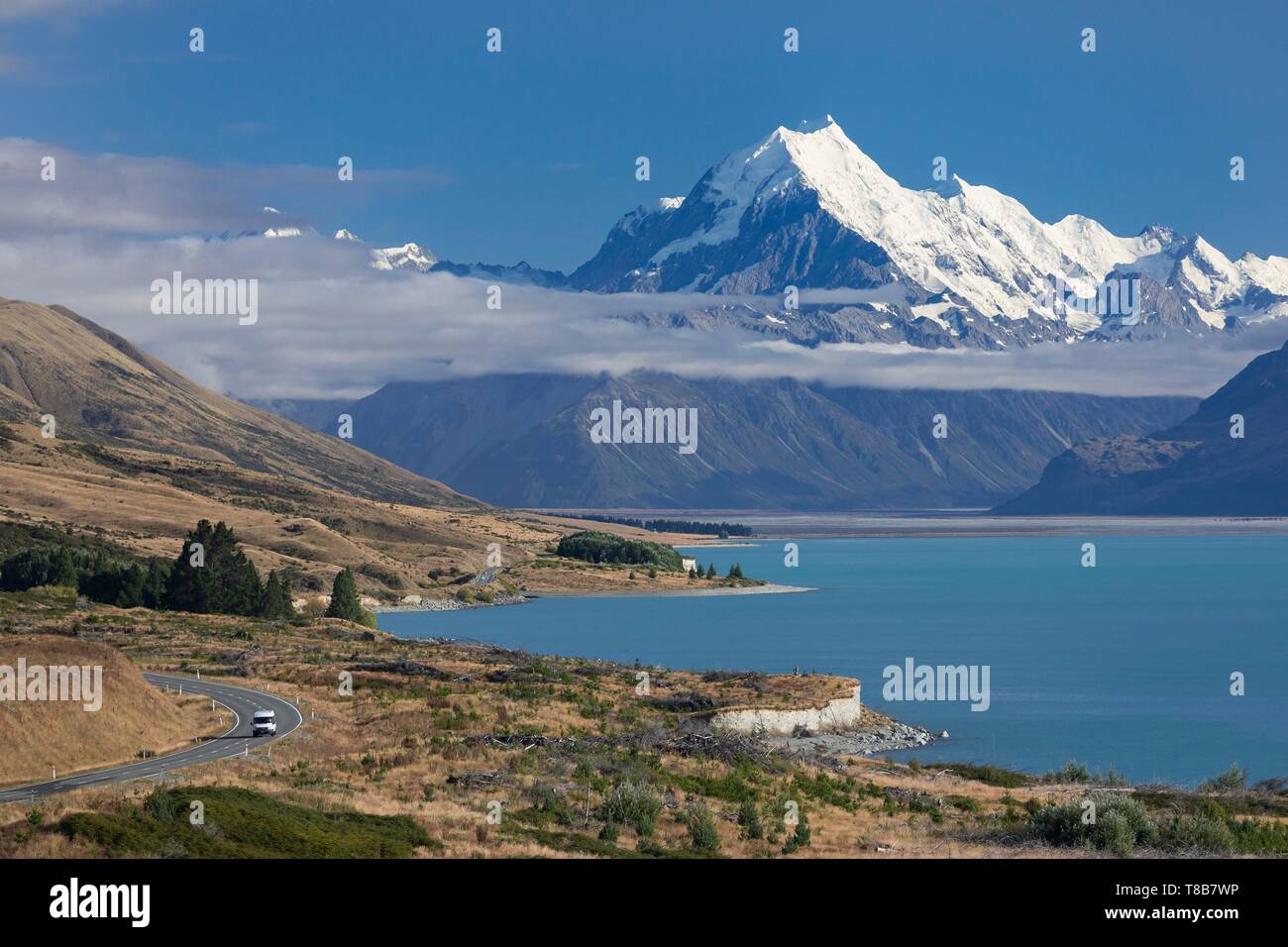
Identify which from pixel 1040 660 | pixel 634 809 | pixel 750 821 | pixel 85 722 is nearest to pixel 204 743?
pixel 85 722

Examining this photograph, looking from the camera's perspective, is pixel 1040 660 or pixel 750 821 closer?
pixel 750 821

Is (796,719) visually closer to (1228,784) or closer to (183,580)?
(1228,784)

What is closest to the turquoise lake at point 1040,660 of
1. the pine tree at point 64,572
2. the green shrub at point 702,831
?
the green shrub at point 702,831

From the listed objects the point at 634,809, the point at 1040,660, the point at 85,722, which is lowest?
the point at 1040,660

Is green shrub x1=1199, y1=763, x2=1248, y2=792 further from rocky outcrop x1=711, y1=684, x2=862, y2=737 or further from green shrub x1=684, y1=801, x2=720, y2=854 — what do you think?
green shrub x1=684, y1=801, x2=720, y2=854

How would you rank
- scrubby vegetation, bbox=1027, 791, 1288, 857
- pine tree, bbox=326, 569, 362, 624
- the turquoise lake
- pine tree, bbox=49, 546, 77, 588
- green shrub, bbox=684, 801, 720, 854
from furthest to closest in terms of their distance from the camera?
1. pine tree, bbox=326, 569, 362, 624
2. pine tree, bbox=49, 546, 77, 588
3. the turquoise lake
4. scrubby vegetation, bbox=1027, 791, 1288, 857
5. green shrub, bbox=684, 801, 720, 854

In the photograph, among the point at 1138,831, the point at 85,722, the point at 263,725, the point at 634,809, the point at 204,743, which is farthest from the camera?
the point at 263,725

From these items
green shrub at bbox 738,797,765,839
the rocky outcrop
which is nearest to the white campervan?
green shrub at bbox 738,797,765,839
